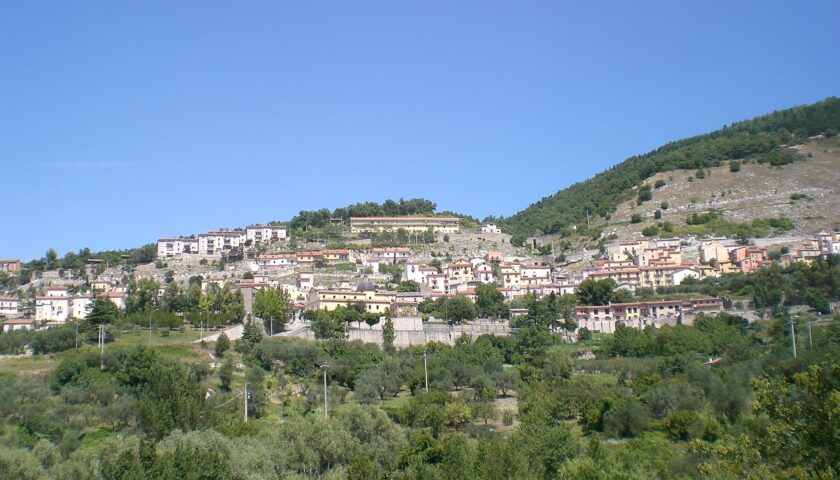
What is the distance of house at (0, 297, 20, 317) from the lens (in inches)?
2530

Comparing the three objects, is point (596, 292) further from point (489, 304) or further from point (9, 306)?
point (9, 306)

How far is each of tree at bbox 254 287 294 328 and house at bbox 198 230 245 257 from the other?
29.6m

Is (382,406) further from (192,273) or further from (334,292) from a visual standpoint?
(192,273)

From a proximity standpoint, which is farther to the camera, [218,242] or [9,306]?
[218,242]

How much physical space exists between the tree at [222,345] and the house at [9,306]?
26.1m

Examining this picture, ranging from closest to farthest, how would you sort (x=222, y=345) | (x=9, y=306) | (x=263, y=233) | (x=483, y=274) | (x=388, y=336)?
(x=222, y=345) < (x=388, y=336) < (x=9, y=306) < (x=483, y=274) < (x=263, y=233)

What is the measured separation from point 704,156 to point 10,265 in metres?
77.6

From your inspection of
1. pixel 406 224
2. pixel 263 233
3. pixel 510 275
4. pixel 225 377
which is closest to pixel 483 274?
pixel 510 275

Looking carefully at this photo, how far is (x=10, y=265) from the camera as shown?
8344 centimetres

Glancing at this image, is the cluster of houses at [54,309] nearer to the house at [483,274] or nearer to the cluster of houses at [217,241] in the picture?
the cluster of houses at [217,241]

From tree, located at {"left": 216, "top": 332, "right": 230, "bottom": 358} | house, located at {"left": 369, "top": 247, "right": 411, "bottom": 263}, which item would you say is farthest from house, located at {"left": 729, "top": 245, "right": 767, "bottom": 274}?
tree, located at {"left": 216, "top": 332, "right": 230, "bottom": 358}

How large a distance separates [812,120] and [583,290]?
211 feet

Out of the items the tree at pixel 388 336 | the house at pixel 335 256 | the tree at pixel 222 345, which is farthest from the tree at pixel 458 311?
the house at pixel 335 256

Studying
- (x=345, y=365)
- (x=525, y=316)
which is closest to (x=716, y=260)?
(x=525, y=316)
